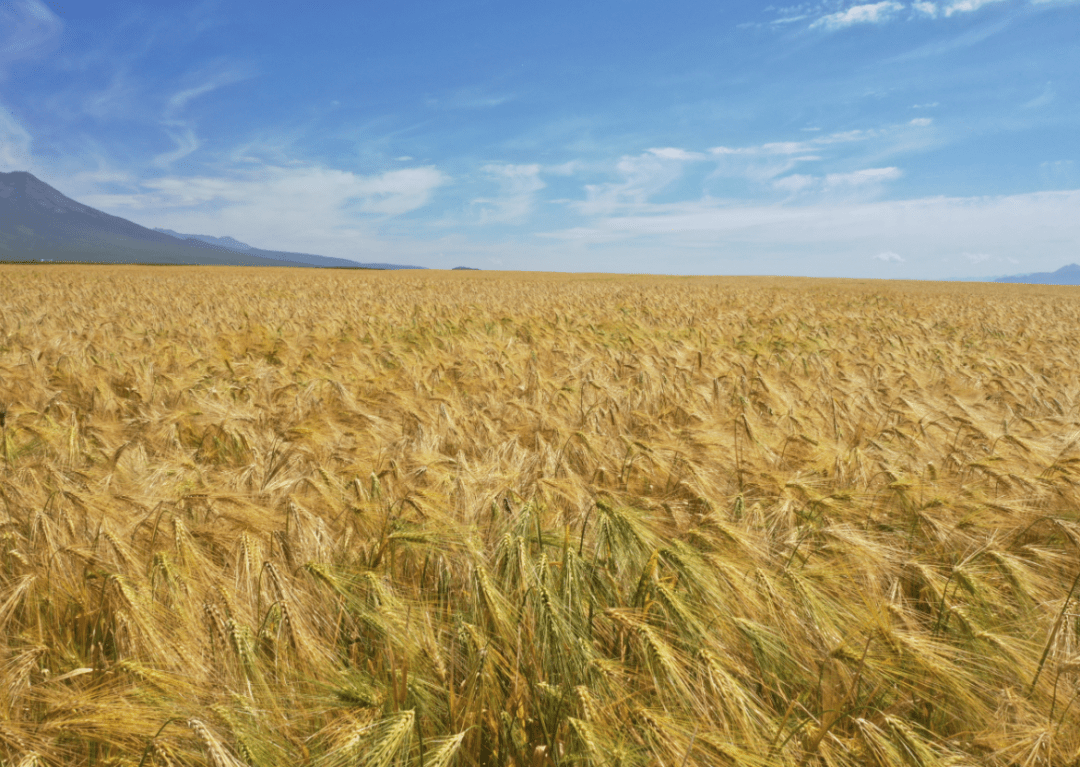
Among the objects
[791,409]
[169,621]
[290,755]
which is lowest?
[290,755]

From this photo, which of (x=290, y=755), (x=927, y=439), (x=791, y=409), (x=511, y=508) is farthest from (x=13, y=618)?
(x=927, y=439)

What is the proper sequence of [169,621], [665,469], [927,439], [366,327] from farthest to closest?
[366,327]
[927,439]
[665,469]
[169,621]

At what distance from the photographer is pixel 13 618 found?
1670 millimetres

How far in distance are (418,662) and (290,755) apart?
348 mm

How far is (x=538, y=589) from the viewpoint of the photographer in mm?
1505

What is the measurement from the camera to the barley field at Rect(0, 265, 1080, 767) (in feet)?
4.14

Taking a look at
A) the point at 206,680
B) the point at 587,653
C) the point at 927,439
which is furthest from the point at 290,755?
the point at 927,439

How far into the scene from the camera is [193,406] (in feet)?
12.2

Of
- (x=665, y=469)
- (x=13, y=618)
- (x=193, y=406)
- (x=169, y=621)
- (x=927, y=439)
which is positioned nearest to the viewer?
(x=169, y=621)

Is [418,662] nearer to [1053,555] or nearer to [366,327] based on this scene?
[1053,555]

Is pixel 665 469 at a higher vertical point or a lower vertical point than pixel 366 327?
lower

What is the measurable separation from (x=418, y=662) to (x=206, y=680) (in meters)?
0.53

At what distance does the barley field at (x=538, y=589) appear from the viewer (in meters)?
1.26

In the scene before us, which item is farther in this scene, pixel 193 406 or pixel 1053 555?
pixel 193 406
